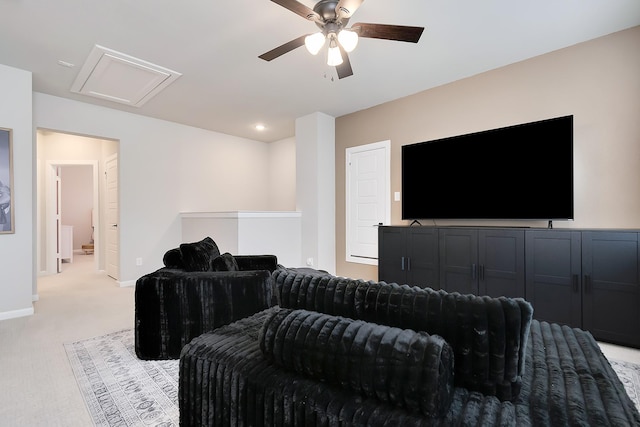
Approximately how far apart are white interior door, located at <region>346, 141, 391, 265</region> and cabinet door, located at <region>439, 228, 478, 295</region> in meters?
1.15

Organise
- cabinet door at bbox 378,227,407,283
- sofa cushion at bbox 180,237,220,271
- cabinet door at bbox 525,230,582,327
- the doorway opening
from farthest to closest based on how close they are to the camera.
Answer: the doorway opening
cabinet door at bbox 378,227,407,283
cabinet door at bbox 525,230,582,327
sofa cushion at bbox 180,237,220,271

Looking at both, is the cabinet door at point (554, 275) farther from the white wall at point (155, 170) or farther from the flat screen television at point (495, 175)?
the white wall at point (155, 170)

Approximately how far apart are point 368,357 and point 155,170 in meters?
5.31

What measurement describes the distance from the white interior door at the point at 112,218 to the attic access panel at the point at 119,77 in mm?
1310

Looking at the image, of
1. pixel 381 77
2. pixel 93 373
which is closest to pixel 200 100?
pixel 381 77

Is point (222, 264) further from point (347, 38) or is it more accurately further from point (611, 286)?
point (611, 286)

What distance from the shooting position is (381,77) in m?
3.74

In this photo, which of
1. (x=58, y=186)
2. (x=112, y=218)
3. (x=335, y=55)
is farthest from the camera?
(x=58, y=186)

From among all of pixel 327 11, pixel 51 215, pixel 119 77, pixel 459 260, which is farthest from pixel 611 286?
pixel 51 215

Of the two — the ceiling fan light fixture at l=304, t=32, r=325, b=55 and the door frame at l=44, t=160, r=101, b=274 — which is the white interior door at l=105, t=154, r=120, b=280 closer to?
the door frame at l=44, t=160, r=101, b=274

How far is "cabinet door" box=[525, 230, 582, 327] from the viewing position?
8.95ft

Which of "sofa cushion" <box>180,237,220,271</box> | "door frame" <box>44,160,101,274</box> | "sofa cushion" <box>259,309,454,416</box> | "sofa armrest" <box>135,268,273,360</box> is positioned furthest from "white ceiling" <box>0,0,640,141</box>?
"sofa cushion" <box>259,309,454,416</box>

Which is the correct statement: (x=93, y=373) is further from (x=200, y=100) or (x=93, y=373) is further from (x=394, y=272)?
(x=200, y=100)

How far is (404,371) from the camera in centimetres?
78
